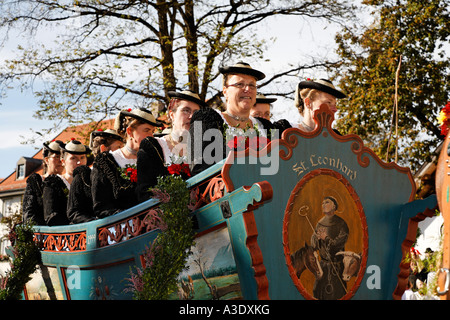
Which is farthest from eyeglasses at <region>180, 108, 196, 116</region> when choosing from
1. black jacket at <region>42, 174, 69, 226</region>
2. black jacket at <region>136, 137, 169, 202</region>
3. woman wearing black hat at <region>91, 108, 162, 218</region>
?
black jacket at <region>42, 174, 69, 226</region>

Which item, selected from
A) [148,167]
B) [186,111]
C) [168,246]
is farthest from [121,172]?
[168,246]

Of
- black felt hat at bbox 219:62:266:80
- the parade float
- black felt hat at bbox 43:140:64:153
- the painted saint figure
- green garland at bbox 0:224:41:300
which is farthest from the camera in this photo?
black felt hat at bbox 43:140:64:153

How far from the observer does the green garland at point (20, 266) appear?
20.9 ft

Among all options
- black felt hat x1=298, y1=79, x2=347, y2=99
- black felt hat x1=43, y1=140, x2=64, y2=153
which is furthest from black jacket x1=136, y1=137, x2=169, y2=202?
black felt hat x1=43, y1=140, x2=64, y2=153

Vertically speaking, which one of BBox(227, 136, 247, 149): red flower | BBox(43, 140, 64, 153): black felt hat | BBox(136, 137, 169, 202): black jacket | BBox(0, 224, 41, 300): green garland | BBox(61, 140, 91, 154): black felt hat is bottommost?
BBox(0, 224, 41, 300): green garland

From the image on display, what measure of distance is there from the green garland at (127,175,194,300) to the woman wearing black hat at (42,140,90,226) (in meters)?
3.30

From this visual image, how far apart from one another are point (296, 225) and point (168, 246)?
0.89m

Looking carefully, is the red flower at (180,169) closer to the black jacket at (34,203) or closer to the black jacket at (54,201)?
the black jacket at (54,201)

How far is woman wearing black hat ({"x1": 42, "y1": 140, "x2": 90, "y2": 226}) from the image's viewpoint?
7.29 m

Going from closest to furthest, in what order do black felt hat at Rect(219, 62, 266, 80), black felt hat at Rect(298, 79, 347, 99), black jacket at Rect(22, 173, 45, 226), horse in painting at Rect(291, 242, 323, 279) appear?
horse in painting at Rect(291, 242, 323, 279) < black felt hat at Rect(219, 62, 266, 80) < black felt hat at Rect(298, 79, 347, 99) < black jacket at Rect(22, 173, 45, 226)

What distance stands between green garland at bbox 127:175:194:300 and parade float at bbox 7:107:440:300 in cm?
9

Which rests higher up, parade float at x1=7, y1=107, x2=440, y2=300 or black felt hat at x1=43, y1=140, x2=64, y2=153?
black felt hat at x1=43, y1=140, x2=64, y2=153

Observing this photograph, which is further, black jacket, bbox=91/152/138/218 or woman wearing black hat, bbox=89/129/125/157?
woman wearing black hat, bbox=89/129/125/157

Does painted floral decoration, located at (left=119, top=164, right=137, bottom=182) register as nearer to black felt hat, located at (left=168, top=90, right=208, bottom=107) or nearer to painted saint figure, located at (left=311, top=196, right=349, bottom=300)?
black felt hat, located at (left=168, top=90, right=208, bottom=107)
